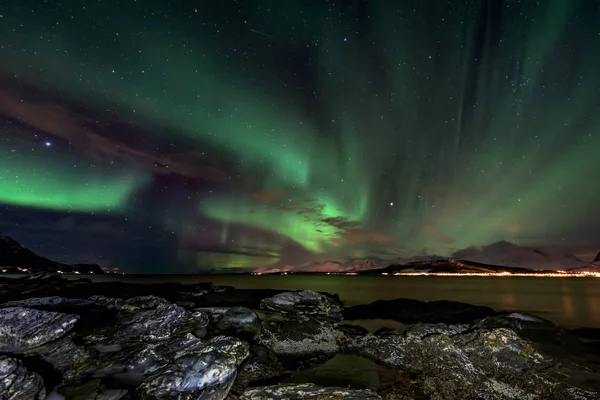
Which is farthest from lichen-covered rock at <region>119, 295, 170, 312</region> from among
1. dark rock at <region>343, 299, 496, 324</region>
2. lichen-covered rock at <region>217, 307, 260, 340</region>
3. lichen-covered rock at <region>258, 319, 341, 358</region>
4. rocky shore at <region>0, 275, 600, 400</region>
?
dark rock at <region>343, 299, 496, 324</region>

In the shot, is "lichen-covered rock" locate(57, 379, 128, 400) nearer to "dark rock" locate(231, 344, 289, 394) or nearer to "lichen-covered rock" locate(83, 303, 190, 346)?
"dark rock" locate(231, 344, 289, 394)

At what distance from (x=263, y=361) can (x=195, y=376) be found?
3123mm

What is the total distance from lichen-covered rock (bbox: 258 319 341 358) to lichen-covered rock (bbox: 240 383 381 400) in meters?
3.78

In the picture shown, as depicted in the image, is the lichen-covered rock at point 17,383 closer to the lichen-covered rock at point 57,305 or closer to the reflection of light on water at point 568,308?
the lichen-covered rock at point 57,305

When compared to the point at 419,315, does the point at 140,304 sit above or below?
above

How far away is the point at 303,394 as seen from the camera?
686 centimetres

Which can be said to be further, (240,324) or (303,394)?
(240,324)

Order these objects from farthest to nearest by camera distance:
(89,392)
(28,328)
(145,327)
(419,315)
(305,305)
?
(419,315), (305,305), (145,327), (28,328), (89,392)

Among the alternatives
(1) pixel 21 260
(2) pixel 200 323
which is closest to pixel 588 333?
(2) pixel 200 323

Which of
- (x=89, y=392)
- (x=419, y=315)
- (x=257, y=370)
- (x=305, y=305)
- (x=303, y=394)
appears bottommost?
(x=89, y=392)

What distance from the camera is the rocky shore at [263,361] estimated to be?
23.3ft

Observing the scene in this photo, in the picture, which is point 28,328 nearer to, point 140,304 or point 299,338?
point 140,304

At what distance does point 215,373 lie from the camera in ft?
24.1

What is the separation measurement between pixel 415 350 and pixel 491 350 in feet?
8.42
